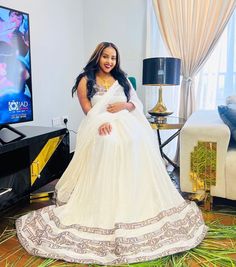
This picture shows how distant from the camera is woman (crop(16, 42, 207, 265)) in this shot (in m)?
1.55

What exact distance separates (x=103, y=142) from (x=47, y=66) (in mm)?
1411

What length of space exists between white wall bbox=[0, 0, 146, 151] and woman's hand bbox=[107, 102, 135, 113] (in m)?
1.02

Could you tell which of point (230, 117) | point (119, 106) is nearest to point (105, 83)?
point (119, 106)

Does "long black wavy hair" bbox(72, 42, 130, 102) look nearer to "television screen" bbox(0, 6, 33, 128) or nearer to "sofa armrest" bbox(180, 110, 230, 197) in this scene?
"television screen" bbox(0, 6, 33, 128)

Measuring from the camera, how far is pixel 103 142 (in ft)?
5.95

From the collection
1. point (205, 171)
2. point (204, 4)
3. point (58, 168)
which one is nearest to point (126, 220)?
point (205, 171)

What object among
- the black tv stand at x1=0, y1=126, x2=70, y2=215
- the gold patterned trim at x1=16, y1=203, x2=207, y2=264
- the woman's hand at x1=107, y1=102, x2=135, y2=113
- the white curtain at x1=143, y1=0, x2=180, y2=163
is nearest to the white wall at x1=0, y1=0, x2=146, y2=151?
the white curtain at x1=143, y1=0, x2=180, y2=163

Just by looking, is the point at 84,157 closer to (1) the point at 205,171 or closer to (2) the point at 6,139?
(2) the point at 6,139

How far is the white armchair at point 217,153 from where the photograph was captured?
1.96 meters

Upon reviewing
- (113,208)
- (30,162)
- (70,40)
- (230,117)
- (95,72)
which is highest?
(70,40)

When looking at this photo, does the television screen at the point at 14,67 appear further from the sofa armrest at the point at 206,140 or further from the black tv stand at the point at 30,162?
the sofa armrest at the point at 206,140

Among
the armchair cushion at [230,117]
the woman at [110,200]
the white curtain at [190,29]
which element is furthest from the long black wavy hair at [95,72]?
the white curtain at [190,29]

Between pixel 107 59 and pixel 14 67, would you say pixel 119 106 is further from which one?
pixel 14 67

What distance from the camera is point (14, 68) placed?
198cm
